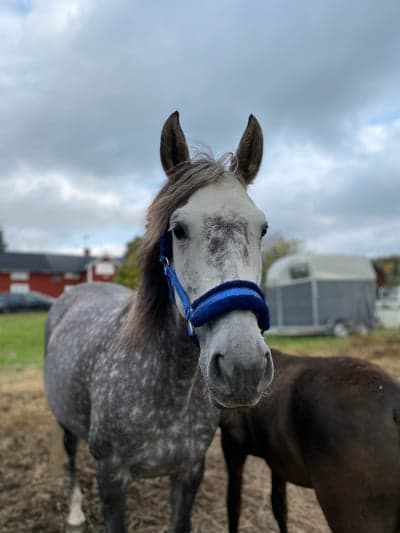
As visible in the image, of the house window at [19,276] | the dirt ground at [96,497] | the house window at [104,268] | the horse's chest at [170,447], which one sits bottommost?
the dirt ground at [96,497]

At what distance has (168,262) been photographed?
2020 millimetres

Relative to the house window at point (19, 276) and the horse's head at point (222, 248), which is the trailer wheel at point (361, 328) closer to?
the horse's head at point (222, 248)

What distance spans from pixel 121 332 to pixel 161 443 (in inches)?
24.4

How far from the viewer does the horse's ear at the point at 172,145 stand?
206 centimetres

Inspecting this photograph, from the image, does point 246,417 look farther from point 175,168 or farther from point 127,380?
point 175,168

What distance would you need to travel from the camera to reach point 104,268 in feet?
156

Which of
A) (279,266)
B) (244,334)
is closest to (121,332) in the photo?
(244,334)

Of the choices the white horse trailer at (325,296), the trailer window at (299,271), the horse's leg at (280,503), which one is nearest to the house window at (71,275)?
the white horse trailer at (325,296)

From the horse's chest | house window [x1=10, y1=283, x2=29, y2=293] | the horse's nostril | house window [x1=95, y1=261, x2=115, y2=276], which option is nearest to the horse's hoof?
the horse's chest

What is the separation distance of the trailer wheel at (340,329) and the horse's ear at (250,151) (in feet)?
47.5

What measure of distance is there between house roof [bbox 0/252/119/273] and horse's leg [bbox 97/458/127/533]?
47.0 meters

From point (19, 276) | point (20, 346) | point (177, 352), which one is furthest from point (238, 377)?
point (19, 276)

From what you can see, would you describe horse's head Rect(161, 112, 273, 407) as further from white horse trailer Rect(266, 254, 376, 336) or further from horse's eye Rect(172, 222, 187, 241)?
white horse trailer Rect(266, 254, 376, 336)

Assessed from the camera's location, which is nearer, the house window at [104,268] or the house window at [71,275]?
the house window at [104,268]
